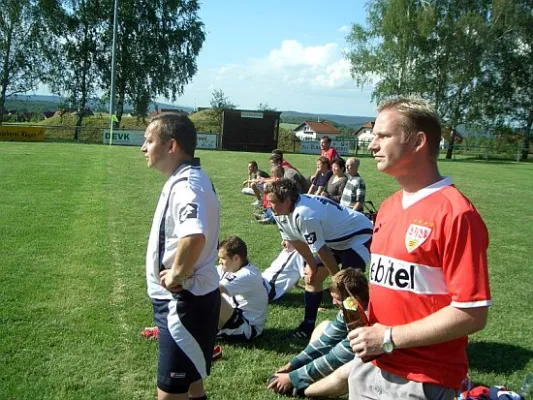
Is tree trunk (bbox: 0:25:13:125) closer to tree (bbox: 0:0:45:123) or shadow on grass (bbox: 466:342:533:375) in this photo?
tree (bbox: 0:0:45:123)

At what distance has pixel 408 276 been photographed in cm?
211

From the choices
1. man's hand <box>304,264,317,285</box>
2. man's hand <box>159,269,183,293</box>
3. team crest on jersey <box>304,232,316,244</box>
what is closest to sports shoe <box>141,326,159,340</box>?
man's hand <box>304,264,317,285</box>

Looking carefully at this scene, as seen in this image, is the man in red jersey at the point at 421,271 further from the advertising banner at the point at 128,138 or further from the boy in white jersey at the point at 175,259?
the advertising banner at the point at 128,138

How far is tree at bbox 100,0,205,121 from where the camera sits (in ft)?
155

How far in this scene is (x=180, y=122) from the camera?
2.99 meters

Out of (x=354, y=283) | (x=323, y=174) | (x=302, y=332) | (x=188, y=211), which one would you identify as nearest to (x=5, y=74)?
(x=323, y=174)

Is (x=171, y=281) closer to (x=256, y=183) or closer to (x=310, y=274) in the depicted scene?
(x=310, y=274)

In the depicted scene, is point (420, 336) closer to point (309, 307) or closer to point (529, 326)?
point (309, 307)

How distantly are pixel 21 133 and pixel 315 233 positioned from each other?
3447 centimetres

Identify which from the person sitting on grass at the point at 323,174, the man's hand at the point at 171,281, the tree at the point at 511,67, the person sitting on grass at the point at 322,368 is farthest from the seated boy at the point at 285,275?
the tree at the point at 511,67

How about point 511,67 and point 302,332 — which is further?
point 511,67

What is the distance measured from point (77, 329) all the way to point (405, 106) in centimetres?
424

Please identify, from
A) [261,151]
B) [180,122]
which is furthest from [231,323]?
[261,151]

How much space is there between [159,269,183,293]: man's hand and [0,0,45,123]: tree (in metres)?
47.6
